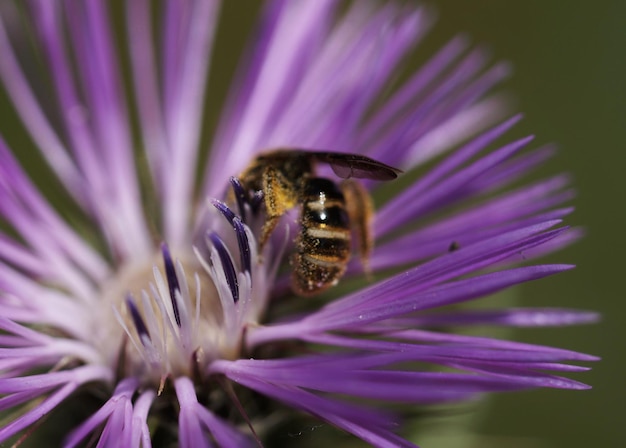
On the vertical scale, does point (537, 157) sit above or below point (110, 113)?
below

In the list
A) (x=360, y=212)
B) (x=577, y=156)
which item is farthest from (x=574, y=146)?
(x=360, y=212)

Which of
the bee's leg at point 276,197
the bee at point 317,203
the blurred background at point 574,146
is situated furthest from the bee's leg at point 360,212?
the blurred background at point 574,146

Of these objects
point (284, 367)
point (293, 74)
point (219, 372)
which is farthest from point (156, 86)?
point (284, 367)

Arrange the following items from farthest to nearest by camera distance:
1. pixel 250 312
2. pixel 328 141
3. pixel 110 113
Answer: pixel 110 113 → pixel 328 141 → pixel 250 312

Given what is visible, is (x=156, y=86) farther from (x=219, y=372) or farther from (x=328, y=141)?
(x=219, y=372)

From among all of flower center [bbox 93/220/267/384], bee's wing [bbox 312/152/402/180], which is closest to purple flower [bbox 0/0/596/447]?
flower center [bbox 93/220/267/384]

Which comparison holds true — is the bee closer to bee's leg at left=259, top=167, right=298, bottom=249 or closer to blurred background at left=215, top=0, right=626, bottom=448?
bee's leg at left=259, top=167, right=298, bottom=249
